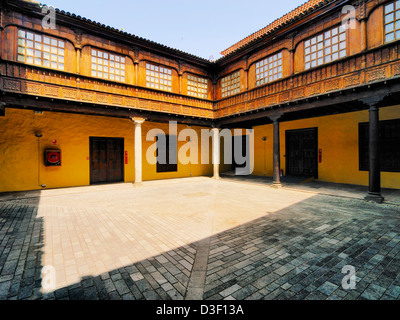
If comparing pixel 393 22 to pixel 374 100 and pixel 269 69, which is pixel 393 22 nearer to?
pixel 374 100

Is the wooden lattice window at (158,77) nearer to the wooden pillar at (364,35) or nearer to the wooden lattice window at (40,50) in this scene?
the wooden lattice window at (40,50)

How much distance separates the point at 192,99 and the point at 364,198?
10.4m

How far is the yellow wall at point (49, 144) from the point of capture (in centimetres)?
980

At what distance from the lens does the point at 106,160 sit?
1263 cm

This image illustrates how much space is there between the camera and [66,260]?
11.5ft

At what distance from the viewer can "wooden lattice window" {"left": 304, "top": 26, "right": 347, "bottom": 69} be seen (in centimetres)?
848

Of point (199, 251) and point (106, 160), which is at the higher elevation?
point (106, 160)

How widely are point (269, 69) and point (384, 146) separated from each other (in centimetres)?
708

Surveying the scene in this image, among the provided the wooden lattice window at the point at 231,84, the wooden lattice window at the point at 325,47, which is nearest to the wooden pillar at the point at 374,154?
the wooden lattice window at the point at 325,47

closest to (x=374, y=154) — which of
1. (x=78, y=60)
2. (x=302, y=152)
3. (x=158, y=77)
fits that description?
(x=302, y=152)

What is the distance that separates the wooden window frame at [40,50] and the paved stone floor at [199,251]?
6288mm

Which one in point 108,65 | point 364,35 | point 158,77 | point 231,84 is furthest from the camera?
point 231,84

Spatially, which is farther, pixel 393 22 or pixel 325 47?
pixel 325 47
